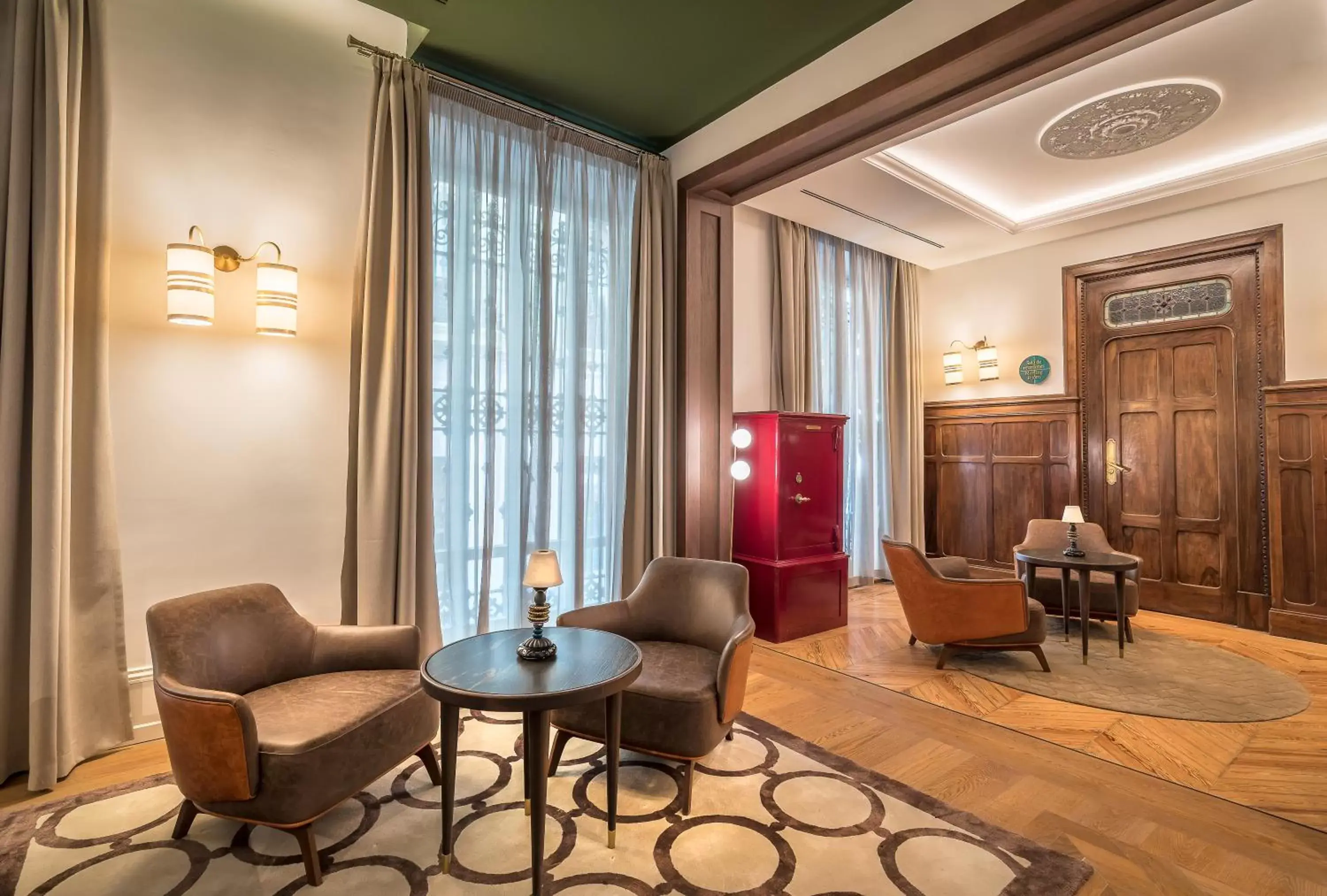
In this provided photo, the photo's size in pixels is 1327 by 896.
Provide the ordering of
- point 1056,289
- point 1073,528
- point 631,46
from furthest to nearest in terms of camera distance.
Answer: point 1056,289 → point 1073,528 → point 631,46

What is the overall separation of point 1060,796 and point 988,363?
189 inches

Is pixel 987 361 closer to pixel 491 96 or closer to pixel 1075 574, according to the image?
pixel 1075 574

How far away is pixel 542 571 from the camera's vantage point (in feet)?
6.98

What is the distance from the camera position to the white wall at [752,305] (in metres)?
5.31

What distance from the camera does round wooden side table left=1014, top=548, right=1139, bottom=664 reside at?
3.96 m

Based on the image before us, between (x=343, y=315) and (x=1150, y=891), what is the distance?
402 centimetres

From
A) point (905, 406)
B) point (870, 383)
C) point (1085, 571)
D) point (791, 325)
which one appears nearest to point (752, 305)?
point (791, 325)

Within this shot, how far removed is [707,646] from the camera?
2875mm

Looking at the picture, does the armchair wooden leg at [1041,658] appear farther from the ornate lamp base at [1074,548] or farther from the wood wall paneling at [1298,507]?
the wood wall paneling at [1298,507]

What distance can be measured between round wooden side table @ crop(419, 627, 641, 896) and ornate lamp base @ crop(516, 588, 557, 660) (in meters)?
0.02

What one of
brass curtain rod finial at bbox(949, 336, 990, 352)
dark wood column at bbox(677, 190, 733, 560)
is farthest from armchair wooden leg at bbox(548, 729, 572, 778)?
brass curtain rod finial at bbox(949, 336, 990, 352)

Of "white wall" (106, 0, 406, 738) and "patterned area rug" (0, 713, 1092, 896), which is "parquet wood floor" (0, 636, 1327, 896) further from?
"white wall" (106, 0, 406, 738)

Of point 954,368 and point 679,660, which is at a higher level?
point 954,368

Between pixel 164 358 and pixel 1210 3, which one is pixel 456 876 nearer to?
pixel 164 358
